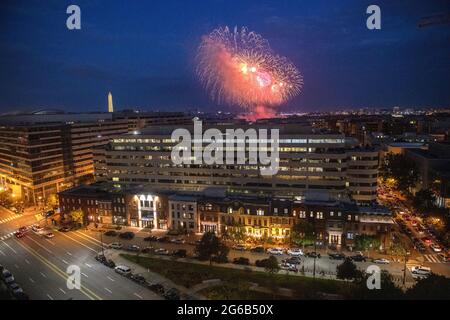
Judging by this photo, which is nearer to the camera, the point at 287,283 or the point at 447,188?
the point at 287,283

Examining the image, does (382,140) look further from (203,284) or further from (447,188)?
(203,284)

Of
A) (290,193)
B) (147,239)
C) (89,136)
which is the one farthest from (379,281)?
(89,136)

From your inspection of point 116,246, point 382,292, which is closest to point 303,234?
point 382,292

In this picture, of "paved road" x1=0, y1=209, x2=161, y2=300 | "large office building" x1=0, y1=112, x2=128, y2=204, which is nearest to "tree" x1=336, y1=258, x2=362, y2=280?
"paved road" x1=0, y1=209, x2=161, y2=300

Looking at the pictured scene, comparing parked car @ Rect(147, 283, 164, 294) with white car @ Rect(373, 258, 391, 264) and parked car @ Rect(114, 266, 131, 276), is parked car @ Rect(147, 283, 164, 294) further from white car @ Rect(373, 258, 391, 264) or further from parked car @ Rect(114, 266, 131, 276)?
white car @ Rect(373, 258, 391, 264)

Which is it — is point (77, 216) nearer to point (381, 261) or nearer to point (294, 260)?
point (294, 260)
